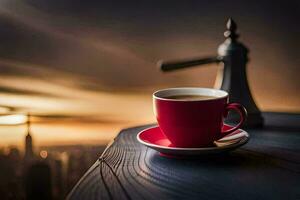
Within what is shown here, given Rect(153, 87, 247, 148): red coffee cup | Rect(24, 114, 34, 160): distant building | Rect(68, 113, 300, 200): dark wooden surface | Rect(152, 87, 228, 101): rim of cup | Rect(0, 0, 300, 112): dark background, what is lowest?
Rect(24, 114, 34, 160): distant building

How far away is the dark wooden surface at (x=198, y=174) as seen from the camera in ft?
1.99

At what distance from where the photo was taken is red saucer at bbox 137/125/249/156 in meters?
0.72

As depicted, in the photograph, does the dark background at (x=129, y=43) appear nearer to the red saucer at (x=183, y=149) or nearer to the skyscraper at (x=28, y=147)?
the skyscraper at (x=28, y=147)

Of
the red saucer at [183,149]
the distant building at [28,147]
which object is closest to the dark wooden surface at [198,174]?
the red saucer at [183,149]

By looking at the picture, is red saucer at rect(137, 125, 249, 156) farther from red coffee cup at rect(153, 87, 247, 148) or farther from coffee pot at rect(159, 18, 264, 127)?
coffee pot at rect(159, 18, 264, 127)

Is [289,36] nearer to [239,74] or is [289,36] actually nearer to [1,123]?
[239,74]

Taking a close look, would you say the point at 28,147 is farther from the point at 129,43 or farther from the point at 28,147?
the point at 129,43

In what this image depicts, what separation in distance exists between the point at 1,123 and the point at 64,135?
0.17 m

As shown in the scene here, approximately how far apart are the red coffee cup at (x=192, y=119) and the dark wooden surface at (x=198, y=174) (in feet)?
0.10

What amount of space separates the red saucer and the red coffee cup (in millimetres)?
19

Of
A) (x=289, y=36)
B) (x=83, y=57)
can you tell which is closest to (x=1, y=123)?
(x=83, y=57)

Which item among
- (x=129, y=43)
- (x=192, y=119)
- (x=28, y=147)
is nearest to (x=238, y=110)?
(x=192, y=119)

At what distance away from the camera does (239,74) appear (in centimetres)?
97

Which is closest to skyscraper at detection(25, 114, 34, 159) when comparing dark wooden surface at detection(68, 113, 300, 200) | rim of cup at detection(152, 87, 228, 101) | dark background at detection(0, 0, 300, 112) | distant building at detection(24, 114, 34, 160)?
distant building at detection(24, 114, 34, 160)
